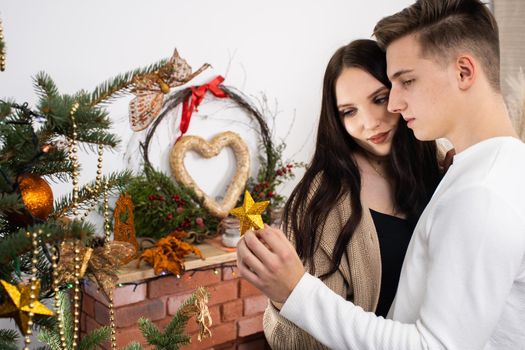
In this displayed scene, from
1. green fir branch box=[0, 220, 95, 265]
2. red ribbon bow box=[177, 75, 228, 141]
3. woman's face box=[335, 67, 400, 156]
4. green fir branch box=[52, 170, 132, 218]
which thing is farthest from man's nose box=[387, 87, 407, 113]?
red ribbon bow box=[177, 75, 228, 141]

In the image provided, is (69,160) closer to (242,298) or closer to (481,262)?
(481,262)

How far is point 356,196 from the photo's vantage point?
1389mm

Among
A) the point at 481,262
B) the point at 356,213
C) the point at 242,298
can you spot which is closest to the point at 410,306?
the point at 481,262

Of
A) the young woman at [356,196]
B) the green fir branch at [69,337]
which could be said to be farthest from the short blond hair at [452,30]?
the green fir branch at [69,337]

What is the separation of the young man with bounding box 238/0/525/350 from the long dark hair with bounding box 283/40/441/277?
0.77 feet

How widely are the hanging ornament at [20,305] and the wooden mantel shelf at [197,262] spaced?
1.03 m

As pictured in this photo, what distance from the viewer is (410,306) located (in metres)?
0.96

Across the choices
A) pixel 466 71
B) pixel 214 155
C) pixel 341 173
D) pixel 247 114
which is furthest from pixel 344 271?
pixel 247 114

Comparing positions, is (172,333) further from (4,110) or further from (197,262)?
(197,262)

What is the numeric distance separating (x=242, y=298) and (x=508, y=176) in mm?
1400

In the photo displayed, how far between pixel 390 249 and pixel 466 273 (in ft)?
1.93

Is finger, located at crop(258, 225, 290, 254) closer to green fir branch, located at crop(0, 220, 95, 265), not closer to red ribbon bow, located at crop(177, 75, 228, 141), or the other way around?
green fir branch, located at crop(0, 220, 95, 265)

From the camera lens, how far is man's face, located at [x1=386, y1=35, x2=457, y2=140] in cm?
100

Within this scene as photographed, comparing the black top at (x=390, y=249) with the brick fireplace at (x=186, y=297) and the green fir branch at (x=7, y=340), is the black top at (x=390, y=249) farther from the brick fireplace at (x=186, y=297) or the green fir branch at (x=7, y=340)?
the green fir branch at (x=7, y=340)
